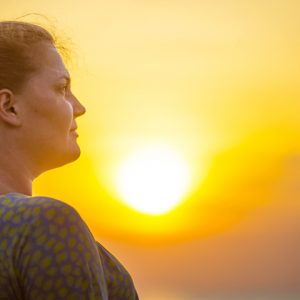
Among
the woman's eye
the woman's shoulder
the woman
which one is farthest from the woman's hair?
the woman's shoulder

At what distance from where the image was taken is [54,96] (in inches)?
93.2

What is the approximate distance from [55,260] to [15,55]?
2.53ft

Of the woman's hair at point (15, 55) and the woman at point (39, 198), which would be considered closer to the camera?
the woman at point (39, 198)

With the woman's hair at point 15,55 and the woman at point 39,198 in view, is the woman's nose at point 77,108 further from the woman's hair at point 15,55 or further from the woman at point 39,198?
the woman's hair at point 15,55

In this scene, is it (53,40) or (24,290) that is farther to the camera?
(53,40)

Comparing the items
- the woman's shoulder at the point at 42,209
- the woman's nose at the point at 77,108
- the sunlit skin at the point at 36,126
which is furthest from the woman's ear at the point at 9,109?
the woman's shoulder at the point at 42,209

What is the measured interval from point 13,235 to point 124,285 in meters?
0.58

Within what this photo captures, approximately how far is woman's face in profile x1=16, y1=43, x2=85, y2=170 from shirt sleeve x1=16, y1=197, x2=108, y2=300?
1.43 feet

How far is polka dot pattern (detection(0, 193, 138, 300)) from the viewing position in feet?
6.23

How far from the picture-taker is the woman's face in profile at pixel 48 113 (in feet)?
7.55

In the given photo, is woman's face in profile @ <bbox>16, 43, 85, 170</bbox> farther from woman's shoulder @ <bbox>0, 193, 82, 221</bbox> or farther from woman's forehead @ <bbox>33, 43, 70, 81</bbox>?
woman's shoulder @ <bbox>0, 193, 82, 221</bbox>

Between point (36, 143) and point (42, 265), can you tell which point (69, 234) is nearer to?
point (42, 265)

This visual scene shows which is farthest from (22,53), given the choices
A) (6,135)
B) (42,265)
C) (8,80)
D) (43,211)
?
(42,265)

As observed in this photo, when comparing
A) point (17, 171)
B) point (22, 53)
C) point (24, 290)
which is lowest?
point (24, 290)
